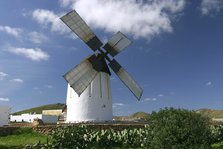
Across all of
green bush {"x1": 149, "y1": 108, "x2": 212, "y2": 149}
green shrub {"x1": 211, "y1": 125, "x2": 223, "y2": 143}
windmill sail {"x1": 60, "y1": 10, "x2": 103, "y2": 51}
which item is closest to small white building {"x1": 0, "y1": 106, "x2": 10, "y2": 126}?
windmill sail {"x1": 60, "y1": 10, "x2": 103, "y2": 51}

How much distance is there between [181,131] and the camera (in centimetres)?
1981

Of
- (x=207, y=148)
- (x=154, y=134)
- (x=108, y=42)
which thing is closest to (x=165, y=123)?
(x=154, y=134)

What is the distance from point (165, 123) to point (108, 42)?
53.7 feet

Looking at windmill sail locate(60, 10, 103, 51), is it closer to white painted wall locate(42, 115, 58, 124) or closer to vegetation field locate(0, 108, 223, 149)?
vegetation field locate(0, 108, 223, 149)

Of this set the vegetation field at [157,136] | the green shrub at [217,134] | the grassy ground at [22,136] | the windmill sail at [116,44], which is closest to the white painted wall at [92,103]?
the windmill sail at [116,44]

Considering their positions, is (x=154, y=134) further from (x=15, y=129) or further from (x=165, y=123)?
(x=15, y=129)

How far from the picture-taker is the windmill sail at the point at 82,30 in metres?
34.2

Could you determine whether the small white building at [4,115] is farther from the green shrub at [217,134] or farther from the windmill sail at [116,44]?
the green shrub at [217,134]

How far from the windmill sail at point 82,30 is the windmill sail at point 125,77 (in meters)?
2.46

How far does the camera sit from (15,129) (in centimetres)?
3509

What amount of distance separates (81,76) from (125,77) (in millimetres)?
5212

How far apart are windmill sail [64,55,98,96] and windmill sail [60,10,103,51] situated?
6.74 feet

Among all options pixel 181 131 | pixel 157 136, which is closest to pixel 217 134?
pixel 181 131

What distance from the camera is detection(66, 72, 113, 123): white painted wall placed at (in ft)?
112
